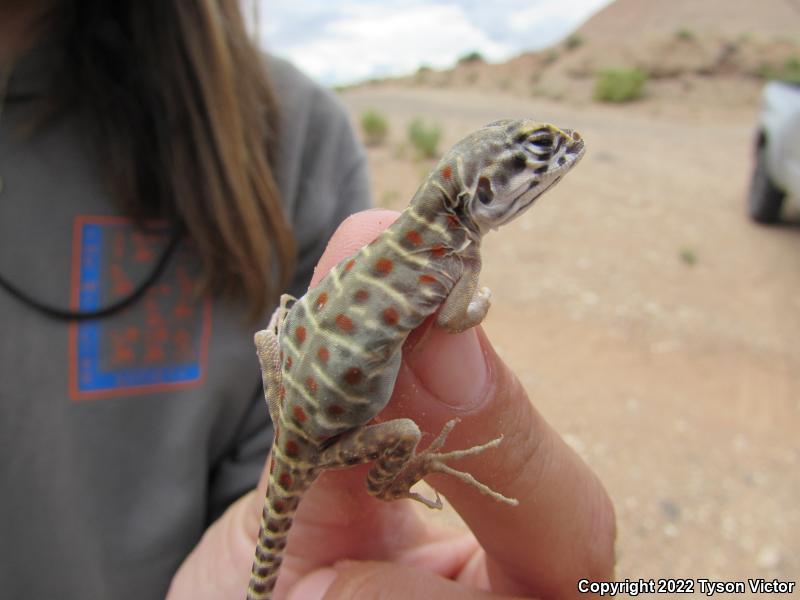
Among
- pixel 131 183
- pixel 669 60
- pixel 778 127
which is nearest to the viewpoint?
pixel 131 183

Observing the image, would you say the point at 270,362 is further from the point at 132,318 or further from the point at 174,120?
the point at 174,120

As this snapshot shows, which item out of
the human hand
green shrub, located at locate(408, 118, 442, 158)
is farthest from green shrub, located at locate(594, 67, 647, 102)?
the human hand

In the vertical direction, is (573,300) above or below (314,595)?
below

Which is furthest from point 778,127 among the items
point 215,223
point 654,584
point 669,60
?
point 669,60

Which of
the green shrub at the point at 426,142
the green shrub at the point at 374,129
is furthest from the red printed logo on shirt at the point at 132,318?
the green shrub at the point at 374,129

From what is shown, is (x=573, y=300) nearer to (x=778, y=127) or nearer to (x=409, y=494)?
(x=778, y=127)

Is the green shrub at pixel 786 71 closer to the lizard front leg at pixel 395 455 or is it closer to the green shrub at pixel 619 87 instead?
the green shrub at pixel 619 87
